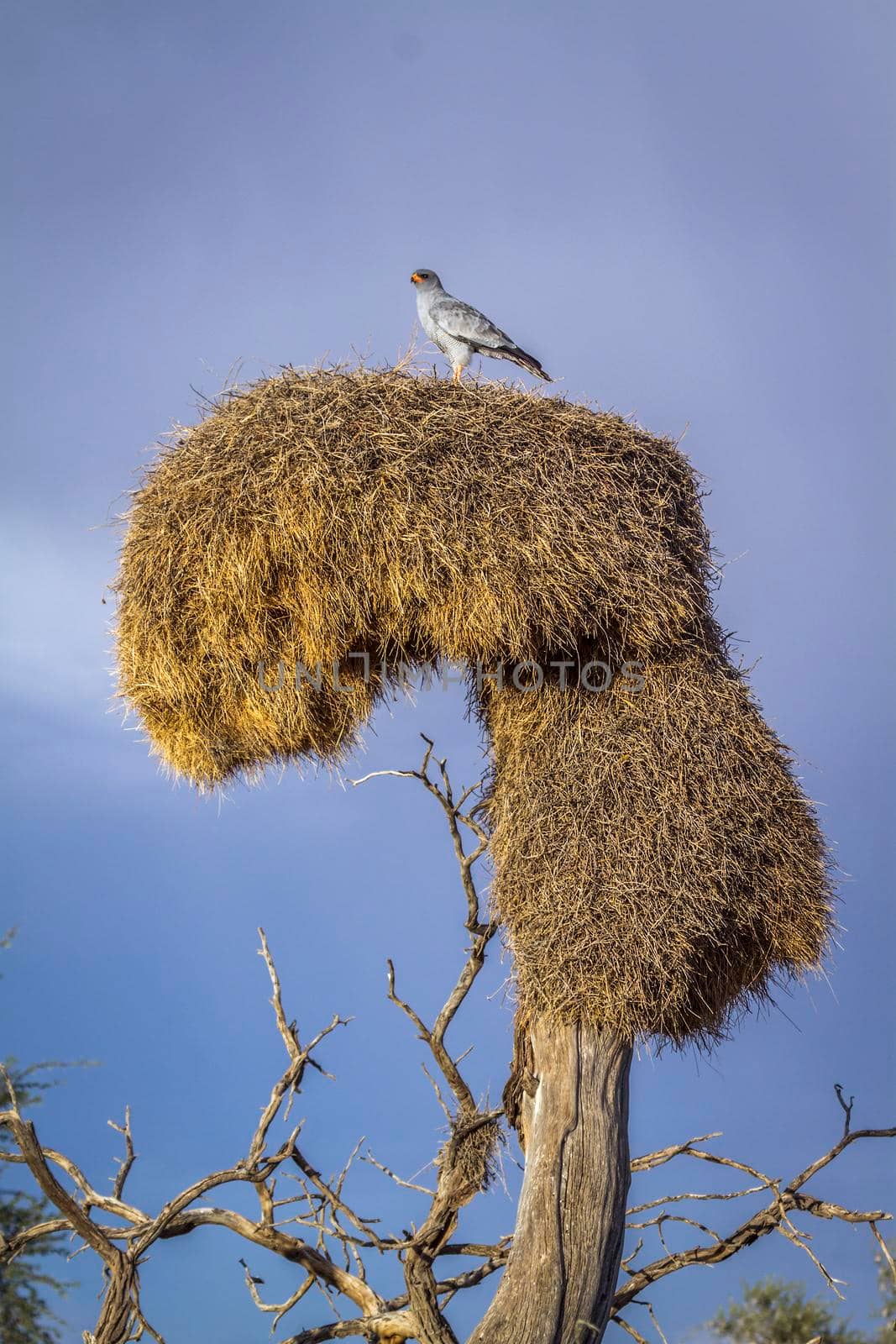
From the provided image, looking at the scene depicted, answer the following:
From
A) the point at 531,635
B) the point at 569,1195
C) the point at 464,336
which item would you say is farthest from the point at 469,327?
the point at 569,1195

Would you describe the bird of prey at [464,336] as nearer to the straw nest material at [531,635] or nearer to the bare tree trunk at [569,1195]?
the straw nest material at [531,635]

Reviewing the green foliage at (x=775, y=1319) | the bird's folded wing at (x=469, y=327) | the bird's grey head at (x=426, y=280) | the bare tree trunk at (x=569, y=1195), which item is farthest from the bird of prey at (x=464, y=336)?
the green foliage at (x=775, y=1319)

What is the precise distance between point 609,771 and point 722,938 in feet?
2.78

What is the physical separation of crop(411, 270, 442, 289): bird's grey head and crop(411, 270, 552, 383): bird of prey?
1.23 feet

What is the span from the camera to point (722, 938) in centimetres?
487

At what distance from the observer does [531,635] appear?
4.89 m

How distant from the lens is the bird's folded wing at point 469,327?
6.06m

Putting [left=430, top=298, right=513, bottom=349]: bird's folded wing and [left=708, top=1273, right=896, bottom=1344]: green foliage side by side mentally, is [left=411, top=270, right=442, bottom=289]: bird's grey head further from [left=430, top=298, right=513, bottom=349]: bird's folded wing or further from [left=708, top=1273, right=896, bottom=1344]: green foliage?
[left=708, top=1273, right=896, bottom=1344]: green foliage

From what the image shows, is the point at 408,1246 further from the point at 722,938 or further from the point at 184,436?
the point at 184,436

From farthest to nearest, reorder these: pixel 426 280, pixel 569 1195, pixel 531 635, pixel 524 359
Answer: pixel 426 280
pixel 524 359
pixel 531 635
pixel 569 1195

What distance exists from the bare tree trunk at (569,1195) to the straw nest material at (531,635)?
23cm

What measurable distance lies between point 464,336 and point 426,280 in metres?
0.83

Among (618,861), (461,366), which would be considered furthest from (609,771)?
(461,366)

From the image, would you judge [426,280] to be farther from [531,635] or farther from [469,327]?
[531,635]
